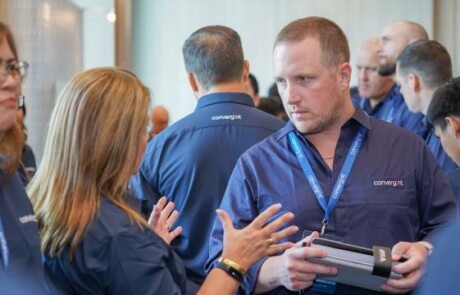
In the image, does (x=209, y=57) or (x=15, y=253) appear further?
(x=209, y=57)

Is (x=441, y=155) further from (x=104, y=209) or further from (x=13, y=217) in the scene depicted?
(x=13, y=217)

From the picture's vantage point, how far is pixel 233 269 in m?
2.09

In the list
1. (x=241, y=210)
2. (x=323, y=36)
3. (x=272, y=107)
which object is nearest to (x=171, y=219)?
(x=241, y=210)

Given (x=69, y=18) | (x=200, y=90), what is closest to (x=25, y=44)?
(x=69, y=18)

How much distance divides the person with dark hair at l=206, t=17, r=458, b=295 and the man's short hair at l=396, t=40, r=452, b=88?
1615 millimetres

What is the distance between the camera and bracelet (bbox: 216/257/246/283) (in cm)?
209

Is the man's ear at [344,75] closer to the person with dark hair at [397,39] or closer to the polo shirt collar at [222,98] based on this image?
the polo shirt collar at [222,98]

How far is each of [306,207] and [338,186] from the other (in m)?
0.12

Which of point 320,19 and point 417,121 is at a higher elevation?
Answer: point 320,19

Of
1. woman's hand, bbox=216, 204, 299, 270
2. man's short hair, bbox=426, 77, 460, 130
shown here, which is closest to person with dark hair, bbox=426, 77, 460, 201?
man's short hair, bbox=426, 77, 460, 130

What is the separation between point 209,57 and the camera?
3150mm

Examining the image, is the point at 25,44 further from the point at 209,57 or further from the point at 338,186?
the point at 338,186

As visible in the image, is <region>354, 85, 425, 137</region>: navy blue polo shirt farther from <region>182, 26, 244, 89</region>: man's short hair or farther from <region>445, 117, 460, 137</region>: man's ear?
<region>182, 26, 244, 89</region>: man's short hair

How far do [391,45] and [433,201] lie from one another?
9.69ft
